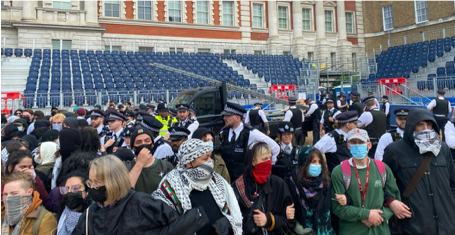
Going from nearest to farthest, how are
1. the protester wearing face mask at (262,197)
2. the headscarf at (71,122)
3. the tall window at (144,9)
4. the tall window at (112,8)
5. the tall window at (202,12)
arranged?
the protester wearing face mask at (262,197), the headscarf at (71,122), the tall window at (112,8), the tall window at (144,9), the tall window at (202,12)

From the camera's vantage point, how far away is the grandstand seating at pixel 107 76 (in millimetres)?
16859

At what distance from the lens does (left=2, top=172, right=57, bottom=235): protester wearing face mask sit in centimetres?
285

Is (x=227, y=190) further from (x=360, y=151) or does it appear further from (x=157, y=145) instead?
(x=157, y=145)

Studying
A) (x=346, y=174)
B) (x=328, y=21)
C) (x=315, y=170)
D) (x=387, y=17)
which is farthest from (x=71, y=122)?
(x=387, y=17)

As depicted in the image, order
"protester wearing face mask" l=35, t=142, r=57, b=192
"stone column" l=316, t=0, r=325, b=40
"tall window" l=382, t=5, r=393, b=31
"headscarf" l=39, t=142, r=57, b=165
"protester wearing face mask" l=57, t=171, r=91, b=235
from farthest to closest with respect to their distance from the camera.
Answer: "tall window" l=382, t=5, r=393, b=31 → "stone column" l=316, t=0, r=325, b=40 → "headscarf" l=39, t=142, r=57, b=165 → "protester wearing face mask" l=35, t=142, r=57, b=192 → "protester wearing face mask" l=57, t=171, r=91, b=235

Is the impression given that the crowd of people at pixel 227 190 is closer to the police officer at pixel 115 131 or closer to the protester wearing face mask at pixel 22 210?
the protester wearing face mask at pixel 22 210

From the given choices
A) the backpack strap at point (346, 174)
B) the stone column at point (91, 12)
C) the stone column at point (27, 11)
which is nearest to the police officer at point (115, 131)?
the backpack strap at point (346, 174)

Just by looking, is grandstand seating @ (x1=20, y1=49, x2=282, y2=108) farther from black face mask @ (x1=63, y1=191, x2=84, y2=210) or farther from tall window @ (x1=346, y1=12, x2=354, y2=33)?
tall window @ (x1=346, y1=12, x2=354, y2=33)

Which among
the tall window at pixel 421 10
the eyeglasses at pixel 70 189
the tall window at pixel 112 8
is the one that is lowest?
the eyeglasses at pixel 70 189

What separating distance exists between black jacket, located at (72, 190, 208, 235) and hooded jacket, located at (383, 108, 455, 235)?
2457 mm

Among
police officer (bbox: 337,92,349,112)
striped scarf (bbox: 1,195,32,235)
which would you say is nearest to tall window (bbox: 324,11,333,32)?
police officer (bbox: 337,92,349,112)

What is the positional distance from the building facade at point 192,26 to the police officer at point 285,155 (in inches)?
895

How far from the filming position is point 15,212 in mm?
2865

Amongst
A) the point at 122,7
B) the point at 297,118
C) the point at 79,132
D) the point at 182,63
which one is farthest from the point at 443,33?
the point at 79,132
